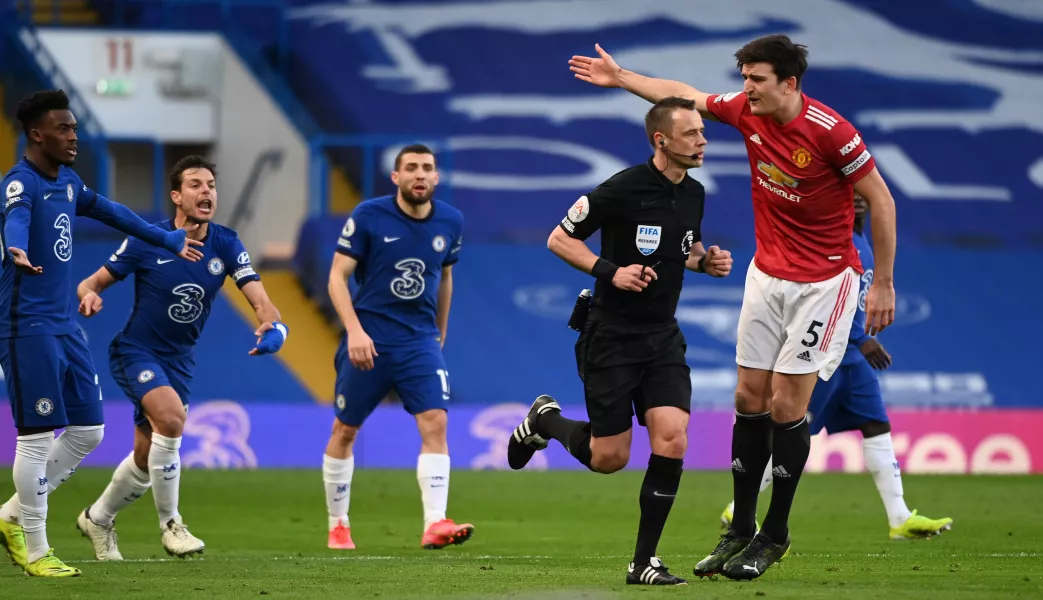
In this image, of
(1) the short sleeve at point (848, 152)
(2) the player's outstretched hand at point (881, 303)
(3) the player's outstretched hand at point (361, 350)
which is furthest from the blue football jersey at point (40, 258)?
(2) the player's outstretched hand at point (881, 303)

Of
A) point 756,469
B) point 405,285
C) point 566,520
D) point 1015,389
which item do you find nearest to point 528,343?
point 1015,389

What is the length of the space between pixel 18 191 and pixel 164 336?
2.02m

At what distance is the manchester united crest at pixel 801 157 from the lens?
706cm

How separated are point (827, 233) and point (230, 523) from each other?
6544mm

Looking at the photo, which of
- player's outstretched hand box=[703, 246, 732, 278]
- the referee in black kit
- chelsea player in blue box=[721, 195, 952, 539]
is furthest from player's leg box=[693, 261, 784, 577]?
chelsea player in blue box=[721, 195, 952, 539]

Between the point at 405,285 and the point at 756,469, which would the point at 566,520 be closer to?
the point at 405,285

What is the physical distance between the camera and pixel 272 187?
2606 centimetres

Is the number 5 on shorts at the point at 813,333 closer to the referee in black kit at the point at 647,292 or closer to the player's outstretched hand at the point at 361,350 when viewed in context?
the referee in black kit at the point at 647,292

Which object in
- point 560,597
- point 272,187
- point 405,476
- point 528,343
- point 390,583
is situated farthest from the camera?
point 272,187

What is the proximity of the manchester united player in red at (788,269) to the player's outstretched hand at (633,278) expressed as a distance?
1.85 ft

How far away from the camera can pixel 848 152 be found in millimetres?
6973

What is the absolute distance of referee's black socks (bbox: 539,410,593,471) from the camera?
7723 mm

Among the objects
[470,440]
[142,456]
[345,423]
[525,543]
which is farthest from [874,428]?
[470,440]

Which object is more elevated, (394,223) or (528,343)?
(394,223)
